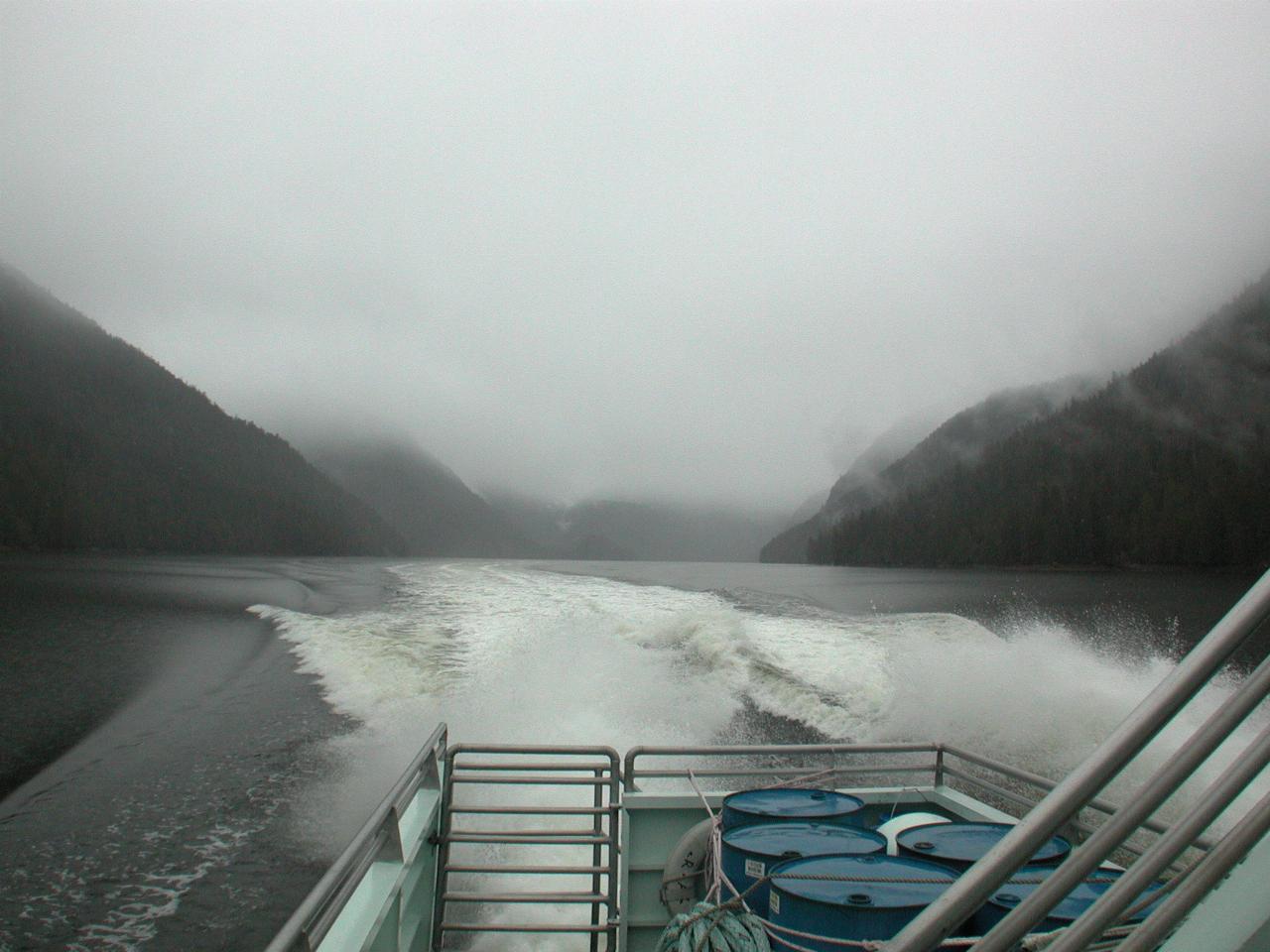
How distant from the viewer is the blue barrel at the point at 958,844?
13.8 feet

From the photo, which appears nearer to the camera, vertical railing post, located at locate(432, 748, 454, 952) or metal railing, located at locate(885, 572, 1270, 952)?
metal railing, located at locate(885, 572, 1270, 952)

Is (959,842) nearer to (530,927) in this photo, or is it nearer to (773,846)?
(773,846)

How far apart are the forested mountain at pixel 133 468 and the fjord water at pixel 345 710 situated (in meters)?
101

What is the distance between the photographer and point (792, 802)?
5.39 m

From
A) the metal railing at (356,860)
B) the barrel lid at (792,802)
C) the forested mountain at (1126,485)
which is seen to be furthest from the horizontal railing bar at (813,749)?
the forested mountain at (1126,485)

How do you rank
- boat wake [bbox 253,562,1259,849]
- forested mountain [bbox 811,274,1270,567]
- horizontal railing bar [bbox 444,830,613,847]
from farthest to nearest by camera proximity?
forested mountain [bbox 811,274,1270,567] < boat wake [bbox 253,562,1259,849] < horizontal railing bar [bbox 444,830,613,847]

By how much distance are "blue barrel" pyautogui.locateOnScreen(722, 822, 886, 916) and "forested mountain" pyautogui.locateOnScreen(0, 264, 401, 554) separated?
130 metres

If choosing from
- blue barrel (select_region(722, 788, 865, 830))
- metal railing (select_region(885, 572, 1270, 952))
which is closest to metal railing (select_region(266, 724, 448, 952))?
blue barrel (select_region(722, 788, 865, 830))

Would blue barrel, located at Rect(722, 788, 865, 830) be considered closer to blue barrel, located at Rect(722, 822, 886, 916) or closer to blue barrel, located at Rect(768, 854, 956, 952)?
blue barrel, located at Rect(722, 822, 886, 916)

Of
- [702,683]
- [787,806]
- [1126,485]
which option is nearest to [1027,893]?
[787,806]

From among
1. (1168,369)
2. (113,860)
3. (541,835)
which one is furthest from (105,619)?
(1168,369)

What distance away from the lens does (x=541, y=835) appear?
16.3 feet

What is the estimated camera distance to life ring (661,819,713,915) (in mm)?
5250

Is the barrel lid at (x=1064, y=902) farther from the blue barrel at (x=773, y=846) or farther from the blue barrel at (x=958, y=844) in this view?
the blue barrel at (x=773, y=846)
